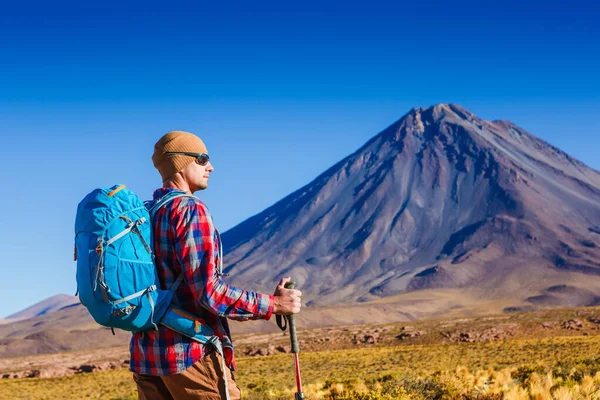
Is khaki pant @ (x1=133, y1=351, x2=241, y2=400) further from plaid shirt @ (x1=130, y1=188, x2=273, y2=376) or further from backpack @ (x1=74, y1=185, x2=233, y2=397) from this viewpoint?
backpack @ (x1=74, y1=185, x2=233, y2=397)

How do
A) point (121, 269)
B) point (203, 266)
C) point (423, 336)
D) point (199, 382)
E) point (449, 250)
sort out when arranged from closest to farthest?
point (121, 269) → point (203, 266) → point (199, 382) → point (423, 336) → point (449, 250)

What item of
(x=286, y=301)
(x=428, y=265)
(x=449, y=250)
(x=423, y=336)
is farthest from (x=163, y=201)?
(x=449, y=250)

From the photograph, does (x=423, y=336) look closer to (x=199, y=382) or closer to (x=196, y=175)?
(x=196, y=175)

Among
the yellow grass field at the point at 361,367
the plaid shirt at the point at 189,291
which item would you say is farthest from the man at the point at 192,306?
the yellow grass field at the point at 361,367

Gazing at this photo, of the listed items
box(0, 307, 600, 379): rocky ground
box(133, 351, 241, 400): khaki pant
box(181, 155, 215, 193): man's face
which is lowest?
box(0, 307, 600, 379): rocky ground

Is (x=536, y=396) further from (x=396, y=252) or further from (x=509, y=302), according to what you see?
(x=396, y=252)

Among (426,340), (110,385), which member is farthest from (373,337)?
(110,385)

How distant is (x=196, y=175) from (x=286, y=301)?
0.88 meters

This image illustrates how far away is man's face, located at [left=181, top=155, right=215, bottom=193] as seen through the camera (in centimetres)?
427

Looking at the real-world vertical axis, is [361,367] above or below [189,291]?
below

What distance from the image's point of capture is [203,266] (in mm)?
3770

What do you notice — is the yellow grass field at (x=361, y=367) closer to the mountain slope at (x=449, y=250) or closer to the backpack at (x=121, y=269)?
the backpack at (x=121, y=269)

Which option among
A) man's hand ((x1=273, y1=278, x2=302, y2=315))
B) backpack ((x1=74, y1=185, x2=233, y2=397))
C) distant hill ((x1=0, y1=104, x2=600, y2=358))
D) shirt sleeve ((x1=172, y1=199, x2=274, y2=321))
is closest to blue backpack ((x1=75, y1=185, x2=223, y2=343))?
backpack ((x1=74, y1=185, x2=233, y2=397))

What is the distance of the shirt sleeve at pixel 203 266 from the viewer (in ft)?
12.3
